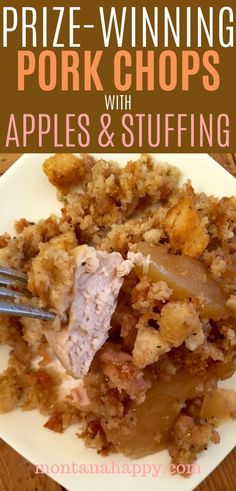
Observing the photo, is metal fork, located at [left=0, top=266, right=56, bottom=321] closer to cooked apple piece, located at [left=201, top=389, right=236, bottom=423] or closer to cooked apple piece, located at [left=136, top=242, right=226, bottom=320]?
cooked apple piece, located at [left=136, top=242, right=226, bottom=320]

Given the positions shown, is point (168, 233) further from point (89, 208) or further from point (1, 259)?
Answer: point (1, 259)

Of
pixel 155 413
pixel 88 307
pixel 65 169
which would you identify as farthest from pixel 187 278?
pixel 65 169

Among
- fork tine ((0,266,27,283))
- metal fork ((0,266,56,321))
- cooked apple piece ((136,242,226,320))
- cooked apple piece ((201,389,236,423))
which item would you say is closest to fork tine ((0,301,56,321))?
metal fork ((0,266,56,321))

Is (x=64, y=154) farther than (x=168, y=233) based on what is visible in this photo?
Yes

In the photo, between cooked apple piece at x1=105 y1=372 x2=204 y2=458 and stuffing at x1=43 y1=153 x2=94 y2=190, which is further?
stuffing at x1=43 y1=153 x2=94 y2=190

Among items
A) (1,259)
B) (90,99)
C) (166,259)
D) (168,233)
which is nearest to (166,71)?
(90,99)

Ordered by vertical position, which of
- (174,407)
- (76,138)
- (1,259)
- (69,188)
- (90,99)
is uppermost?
(90,99)

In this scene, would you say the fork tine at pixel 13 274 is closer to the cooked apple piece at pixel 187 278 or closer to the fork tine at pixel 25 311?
the fork tine at pixel 25 311
